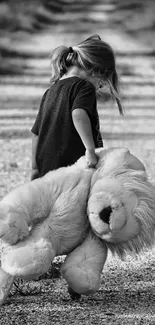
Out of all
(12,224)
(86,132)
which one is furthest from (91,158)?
(12,224)

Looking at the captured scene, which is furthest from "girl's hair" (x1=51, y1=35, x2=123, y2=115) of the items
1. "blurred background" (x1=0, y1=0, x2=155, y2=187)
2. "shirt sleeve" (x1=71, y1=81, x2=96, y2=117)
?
"blurred background" (x1=0, y1=0, x2=155, y2=187)

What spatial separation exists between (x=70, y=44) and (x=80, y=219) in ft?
46.4

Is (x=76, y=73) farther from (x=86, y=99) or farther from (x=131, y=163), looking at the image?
(x=131, y=163)

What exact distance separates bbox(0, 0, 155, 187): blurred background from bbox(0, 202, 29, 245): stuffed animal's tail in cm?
417

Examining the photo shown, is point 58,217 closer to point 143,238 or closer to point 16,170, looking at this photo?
point 143,238

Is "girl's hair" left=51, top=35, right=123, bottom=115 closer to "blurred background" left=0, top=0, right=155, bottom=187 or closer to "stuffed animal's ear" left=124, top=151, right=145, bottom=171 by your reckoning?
"stuffed animal's ear" left=124, top=151, right=145, bottom=171

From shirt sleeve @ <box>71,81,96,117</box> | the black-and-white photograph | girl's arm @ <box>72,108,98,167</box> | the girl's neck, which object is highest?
the girl's neck

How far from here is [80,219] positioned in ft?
10.8

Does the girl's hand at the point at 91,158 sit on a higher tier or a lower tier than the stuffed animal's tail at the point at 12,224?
higher

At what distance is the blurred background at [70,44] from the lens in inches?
383

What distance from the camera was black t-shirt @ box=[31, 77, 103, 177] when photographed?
355 centimetres

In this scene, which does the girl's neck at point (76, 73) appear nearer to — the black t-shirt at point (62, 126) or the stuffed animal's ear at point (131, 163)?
the black t-shirt at point (62, 126)

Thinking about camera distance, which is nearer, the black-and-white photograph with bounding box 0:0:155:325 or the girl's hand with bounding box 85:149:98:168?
the black-and-white photograph with bounding box 0:0:155:325

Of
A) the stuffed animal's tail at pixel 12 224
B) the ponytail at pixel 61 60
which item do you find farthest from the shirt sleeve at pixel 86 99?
the stuffed animal's tail at pixel 12 224
